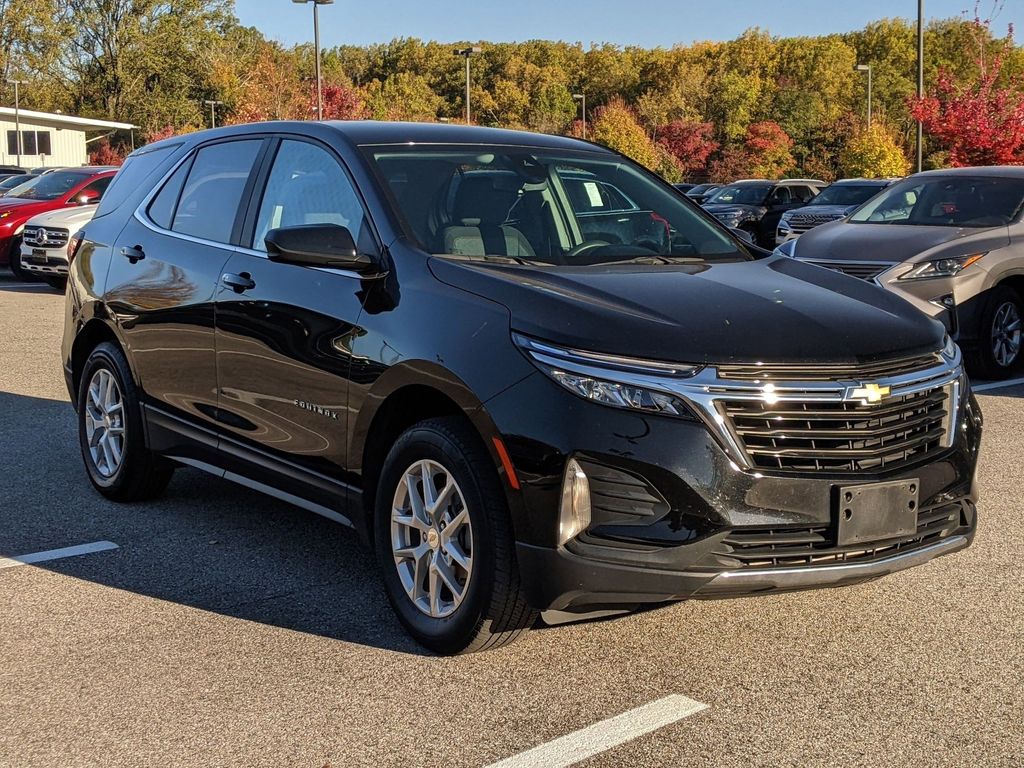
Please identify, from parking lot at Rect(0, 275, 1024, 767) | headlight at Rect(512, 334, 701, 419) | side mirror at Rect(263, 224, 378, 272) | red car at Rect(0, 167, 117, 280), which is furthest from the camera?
red car at Rect(0, 167, 117, 280)

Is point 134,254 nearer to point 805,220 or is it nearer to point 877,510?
point 877,510

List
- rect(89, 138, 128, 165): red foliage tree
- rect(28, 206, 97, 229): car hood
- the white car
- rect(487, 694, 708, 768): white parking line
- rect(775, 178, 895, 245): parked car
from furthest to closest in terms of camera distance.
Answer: rect(89, 138, 128, 165): red foliage tree → rect(775, 178, 895, 245): parked car → rect(28, 206, 97, 229): car hood → the white car → rect(487, 694, 708, 768): white parking line

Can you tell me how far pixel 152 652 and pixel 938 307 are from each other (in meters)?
7.22

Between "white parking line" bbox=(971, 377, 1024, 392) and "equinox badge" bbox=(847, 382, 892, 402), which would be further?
"white parking line" bbox=(971, 377, 1024, 392)

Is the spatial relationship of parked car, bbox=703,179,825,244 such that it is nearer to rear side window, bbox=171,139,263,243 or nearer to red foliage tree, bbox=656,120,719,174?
rear side window, bbox=171,139,263,243

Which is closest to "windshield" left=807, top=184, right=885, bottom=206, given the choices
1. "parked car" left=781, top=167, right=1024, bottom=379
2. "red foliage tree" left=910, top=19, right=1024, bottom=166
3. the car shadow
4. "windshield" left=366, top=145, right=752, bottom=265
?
"red foliage tree" left=910, top=19, right=1024, bottom=166

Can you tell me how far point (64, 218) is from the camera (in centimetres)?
1739

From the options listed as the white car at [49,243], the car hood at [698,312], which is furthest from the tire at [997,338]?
the white car at [49,243]

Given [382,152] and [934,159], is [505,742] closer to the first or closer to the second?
[382,152]

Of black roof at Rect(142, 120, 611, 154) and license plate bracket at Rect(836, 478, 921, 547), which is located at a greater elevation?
black roof at Rect(142, 120, 611, 154)

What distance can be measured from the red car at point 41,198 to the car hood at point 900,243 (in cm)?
1135

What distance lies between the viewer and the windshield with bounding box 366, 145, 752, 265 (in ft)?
15.1

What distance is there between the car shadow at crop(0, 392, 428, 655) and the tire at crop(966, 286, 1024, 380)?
6238 mm

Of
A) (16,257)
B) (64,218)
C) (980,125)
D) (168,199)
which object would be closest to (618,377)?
(168,199)
